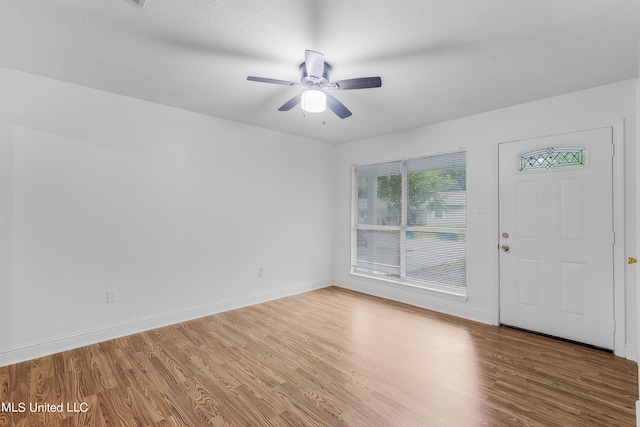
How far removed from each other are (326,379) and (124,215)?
2632mm

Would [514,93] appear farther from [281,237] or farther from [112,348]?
[112,348]

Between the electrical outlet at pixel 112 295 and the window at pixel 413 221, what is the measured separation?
3.40 meters

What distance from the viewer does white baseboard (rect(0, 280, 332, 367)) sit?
102 inches

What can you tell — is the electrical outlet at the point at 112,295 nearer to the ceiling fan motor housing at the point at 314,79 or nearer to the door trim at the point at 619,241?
the ceiling fan motor housing at the point at 314,79

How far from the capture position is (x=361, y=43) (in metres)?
2.11

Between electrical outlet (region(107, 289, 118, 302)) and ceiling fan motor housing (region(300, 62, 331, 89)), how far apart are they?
2.84 meters

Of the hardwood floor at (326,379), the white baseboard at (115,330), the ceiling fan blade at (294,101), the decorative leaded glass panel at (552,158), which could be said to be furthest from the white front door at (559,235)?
the white baseboard at (115,330)

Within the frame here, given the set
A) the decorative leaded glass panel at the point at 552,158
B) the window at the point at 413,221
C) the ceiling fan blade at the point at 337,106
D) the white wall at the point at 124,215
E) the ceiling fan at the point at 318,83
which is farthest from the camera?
the window at the point at 413,221

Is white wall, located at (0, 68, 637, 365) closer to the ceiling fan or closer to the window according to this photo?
the window

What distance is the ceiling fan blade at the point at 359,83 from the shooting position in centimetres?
210

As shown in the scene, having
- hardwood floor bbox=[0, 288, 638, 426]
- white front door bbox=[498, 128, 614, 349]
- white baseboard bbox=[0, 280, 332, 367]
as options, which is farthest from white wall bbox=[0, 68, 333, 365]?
white front door bbox=[498, 128, 614, 349]

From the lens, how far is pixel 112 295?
3.07m

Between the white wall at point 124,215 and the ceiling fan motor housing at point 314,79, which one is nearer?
the ceiling fan motor housing at point 314,79

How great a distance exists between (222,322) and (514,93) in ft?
13.3
